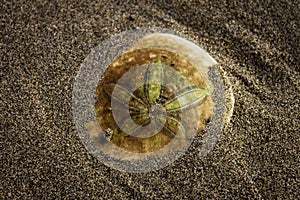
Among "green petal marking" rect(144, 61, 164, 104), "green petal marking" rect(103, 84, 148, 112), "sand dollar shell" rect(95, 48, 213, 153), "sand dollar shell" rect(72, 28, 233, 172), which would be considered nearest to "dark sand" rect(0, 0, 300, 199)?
"sand dollar shell" rect(72, 28, 233, 172)

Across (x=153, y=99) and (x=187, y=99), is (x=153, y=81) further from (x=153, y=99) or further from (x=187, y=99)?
(x=187, y=99)

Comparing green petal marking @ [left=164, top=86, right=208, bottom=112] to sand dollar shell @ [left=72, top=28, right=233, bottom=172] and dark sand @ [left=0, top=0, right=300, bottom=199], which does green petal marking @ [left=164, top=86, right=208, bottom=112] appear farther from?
dark sand @ [left=0, top=0, right=300, bottom=199]

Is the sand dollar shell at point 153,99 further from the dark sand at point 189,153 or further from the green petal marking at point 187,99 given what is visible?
the dark sand at point 189,153

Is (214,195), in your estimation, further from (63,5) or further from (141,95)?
(63,5)

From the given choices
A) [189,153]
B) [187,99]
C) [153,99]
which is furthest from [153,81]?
[189,153]

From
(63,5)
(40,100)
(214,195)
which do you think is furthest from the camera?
(63,5)

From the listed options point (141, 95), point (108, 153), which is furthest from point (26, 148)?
point (141, 95)
